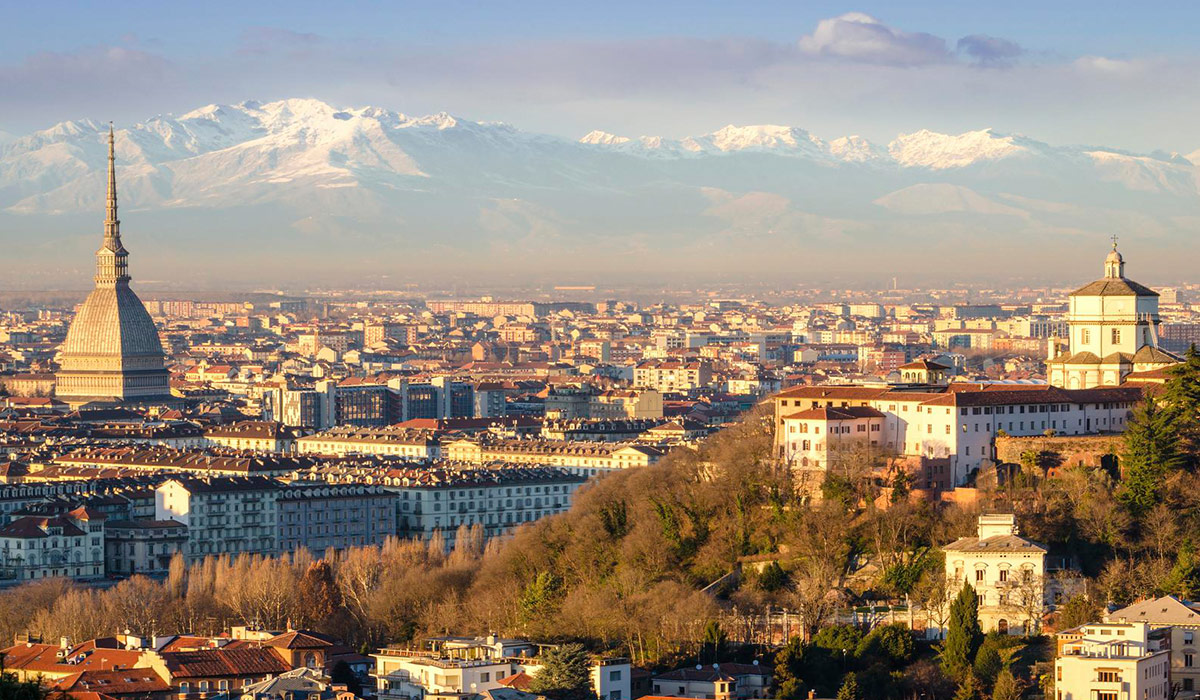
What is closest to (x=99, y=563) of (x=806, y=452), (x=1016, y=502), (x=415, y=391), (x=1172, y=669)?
(x=806, y=452)

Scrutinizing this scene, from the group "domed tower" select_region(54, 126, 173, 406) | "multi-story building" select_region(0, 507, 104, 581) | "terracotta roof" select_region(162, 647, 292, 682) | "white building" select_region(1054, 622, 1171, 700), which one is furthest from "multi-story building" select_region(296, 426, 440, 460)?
"white building" select_region(1054, 622, 1171, 700)

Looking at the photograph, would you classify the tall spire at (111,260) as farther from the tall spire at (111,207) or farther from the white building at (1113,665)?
the white building at (1113,665)

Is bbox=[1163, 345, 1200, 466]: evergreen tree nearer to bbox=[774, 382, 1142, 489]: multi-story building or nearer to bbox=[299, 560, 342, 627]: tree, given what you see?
bbox=[774, 382, 1142, 489]: multi-story building

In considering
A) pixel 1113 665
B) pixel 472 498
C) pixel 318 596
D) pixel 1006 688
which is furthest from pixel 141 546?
pixel 1113 665

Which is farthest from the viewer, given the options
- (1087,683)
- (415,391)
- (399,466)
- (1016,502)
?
(415,391)

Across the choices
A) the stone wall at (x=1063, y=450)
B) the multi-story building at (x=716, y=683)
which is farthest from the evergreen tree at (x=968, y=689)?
the stone wall at (x=1063, y=450)

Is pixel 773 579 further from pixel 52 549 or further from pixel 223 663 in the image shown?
pixel 52 549

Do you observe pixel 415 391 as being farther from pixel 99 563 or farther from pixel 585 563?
pixel 585 563
